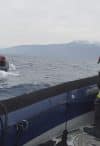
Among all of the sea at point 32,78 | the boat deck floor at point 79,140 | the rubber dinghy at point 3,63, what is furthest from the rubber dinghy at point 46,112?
the rubber dinghy at point 3,63

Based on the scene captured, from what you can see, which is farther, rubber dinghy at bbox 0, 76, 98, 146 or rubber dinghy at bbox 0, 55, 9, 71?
rubber dinghy at bbox 0, 55, 9, 71

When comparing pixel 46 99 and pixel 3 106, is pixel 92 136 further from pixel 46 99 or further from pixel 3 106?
pixel 3 106

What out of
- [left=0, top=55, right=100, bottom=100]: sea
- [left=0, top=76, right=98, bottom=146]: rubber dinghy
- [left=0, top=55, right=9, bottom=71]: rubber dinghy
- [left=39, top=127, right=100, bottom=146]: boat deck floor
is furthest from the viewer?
[left=0, top=55, right=9, bottom=71]: rubber dinghy

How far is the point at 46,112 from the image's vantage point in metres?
6.94

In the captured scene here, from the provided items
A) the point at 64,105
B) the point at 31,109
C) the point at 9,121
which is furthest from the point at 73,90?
the point at 9,121

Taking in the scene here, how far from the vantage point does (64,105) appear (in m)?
7.65

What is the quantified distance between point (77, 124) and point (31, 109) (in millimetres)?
2348

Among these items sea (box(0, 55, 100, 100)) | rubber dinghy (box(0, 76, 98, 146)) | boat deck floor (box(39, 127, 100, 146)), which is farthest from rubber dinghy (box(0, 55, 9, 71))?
boat deck floor (box(39, 127, 100, 146))

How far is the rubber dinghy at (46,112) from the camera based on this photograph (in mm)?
5725

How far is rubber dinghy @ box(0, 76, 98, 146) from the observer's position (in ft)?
18.8

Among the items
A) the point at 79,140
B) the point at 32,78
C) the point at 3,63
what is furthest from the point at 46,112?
the point at 32,78

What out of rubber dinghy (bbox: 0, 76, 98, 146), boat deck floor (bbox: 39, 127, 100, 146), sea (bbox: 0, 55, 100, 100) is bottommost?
sea (bbox: 0, 55, 100, 100)

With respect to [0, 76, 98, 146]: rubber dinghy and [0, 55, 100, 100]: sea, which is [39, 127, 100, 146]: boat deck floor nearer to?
[0, 76, 98, 146]: rubber dinghy

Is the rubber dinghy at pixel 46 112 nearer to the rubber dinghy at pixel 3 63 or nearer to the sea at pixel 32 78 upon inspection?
the sea at pixel 32 78
